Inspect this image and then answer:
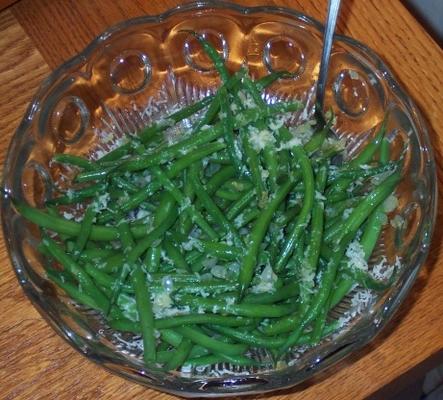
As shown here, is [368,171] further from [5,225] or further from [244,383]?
[5,225]

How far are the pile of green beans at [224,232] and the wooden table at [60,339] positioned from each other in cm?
11

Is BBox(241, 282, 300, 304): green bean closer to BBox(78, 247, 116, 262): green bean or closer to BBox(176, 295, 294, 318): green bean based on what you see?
BBox(176, 295, 294, 318): green bean

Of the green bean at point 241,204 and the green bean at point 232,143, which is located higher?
the green bean at point 232,143

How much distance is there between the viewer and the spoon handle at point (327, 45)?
90cm

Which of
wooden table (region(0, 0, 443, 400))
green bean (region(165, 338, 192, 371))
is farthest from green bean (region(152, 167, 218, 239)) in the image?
wooden table (region(0, 0, 443, 400))

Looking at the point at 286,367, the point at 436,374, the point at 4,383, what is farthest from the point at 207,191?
the point at 436,374

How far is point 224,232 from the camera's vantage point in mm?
849

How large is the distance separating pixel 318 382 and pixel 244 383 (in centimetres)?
16

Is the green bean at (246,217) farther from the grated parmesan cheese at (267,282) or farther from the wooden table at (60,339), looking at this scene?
the wooden table at (60,339)

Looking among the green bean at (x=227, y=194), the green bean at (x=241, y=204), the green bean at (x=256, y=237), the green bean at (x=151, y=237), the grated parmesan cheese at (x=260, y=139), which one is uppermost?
the grated parmesan cheese at (x=260, y=139)

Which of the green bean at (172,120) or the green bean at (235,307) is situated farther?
the green bean at (172,120)

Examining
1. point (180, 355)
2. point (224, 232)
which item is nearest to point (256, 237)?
point (224, 232)

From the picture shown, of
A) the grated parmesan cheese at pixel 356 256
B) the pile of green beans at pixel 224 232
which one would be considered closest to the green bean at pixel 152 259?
the pile of green beans at pixel 224 232

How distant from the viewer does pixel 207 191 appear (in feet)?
2.84
